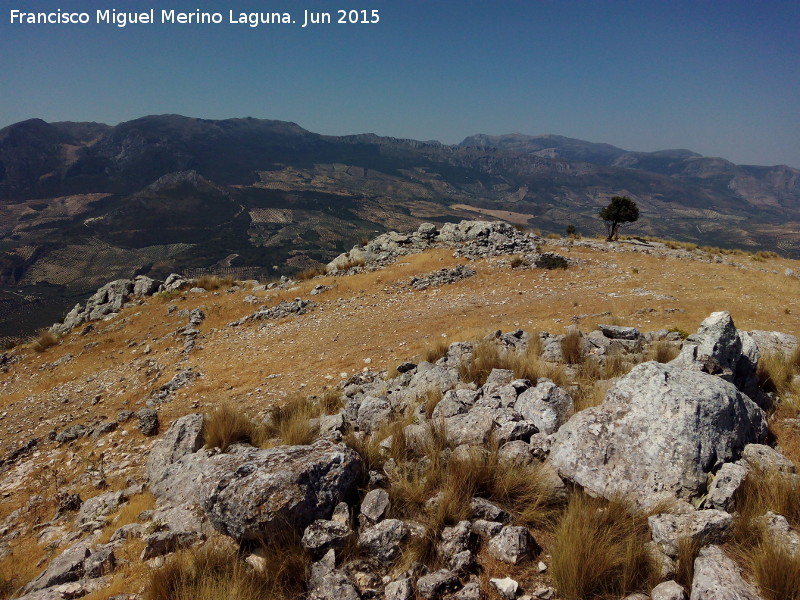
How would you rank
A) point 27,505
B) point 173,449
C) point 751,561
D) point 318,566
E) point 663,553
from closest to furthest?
point 751,561 < point 663,553 < point 318,566 < point 173,449 < point 27,505

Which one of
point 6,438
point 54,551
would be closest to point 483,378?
point 54,551

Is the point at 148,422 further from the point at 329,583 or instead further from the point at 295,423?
the point at 329,583

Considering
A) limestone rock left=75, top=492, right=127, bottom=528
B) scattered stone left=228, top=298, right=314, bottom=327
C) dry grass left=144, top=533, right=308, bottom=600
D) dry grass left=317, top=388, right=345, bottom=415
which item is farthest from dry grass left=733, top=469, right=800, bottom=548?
scattered stone left=228, top=298, right=314, bottom=327

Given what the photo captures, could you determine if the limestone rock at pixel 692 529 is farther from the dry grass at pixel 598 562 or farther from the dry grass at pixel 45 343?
the dry grass at pixel 45 343

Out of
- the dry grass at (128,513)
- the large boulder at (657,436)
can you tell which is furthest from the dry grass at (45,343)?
the large boulder at (657,436)

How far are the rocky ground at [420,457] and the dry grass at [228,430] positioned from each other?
0.15 metres

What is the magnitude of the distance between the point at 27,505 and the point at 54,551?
9.16ft

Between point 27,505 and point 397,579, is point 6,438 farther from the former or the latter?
point 397,579

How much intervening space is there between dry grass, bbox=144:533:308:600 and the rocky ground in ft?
0.35

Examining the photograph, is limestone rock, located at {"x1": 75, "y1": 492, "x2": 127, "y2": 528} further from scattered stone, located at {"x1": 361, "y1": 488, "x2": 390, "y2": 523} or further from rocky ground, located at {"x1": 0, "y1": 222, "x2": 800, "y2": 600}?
scattered stone, located at {"x1": 361, "y1": 488, "x2": 390, "y2": 523}

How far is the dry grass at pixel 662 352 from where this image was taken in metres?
7.25

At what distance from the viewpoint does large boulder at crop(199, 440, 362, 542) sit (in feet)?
12.4

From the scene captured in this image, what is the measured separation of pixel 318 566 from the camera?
346cm

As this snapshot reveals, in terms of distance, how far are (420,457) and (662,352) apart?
17.5 ft
